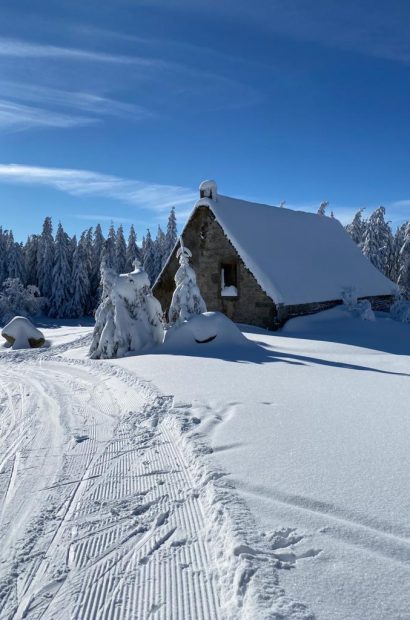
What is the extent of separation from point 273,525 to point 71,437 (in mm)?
3843

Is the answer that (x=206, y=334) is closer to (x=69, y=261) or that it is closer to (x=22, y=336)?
(x=22, y=336)

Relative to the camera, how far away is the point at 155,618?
2.90 meters

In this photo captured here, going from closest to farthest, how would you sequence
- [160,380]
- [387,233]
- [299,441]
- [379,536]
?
[379,536]
[299,441]
[160,380]
[387,233]

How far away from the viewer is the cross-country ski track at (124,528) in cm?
305

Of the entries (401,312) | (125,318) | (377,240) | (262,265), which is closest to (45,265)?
(377,240)

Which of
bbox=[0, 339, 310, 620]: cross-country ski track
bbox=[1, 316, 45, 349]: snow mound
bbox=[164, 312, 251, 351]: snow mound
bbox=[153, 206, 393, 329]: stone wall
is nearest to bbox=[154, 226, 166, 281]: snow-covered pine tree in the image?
bbox=[153, 206, 393, 329]: stone wall

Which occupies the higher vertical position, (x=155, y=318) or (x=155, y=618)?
(x=155, y=318)

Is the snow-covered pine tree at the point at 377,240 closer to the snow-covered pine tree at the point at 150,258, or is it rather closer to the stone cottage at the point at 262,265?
the stone cottage at the point at 262,265

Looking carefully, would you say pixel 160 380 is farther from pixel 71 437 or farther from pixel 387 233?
pixel 387 233

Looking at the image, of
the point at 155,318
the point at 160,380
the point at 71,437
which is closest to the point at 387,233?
the point at 155,318

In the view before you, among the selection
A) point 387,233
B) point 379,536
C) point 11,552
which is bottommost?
point 11,552

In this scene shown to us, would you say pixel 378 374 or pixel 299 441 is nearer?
pixel 299 441

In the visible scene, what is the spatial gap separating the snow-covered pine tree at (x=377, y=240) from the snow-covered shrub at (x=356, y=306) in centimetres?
2354

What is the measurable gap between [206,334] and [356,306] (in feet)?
31.8
